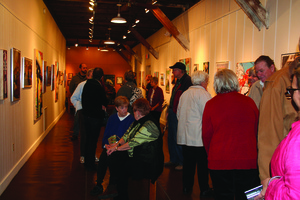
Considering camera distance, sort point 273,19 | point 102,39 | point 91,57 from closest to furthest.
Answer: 1. point 273,19
2. point 102,39
3. point 91,57

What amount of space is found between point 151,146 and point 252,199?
1801mm

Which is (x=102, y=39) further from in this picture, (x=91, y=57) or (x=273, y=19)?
(x=273, y=19)

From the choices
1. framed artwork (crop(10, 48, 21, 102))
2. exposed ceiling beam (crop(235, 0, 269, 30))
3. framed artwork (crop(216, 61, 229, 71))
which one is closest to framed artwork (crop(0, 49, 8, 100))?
framed artwork (crop(10, 48, 21, 102))

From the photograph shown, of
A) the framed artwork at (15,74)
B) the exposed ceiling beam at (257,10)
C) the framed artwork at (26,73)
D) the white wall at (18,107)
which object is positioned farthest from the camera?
the framed artwork at (26,73)

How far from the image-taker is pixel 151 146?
3.29 m

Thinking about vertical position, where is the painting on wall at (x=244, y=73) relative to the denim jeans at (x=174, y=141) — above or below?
above

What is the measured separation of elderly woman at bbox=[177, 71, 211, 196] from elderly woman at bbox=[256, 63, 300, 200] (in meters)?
2.39

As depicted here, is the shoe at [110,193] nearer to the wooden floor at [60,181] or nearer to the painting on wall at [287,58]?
the wooden floor at [60,181]

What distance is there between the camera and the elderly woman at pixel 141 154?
3266 mm

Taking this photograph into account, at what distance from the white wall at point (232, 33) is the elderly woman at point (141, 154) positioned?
2313 millimetres

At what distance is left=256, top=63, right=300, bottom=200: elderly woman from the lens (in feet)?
3.84

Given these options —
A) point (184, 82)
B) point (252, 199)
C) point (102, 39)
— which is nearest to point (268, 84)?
point (252, 199)

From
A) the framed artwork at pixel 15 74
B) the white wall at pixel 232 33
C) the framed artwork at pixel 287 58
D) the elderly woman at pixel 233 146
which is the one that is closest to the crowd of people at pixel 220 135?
the elderly woman at pixel 233 146

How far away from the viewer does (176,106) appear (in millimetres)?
4895
